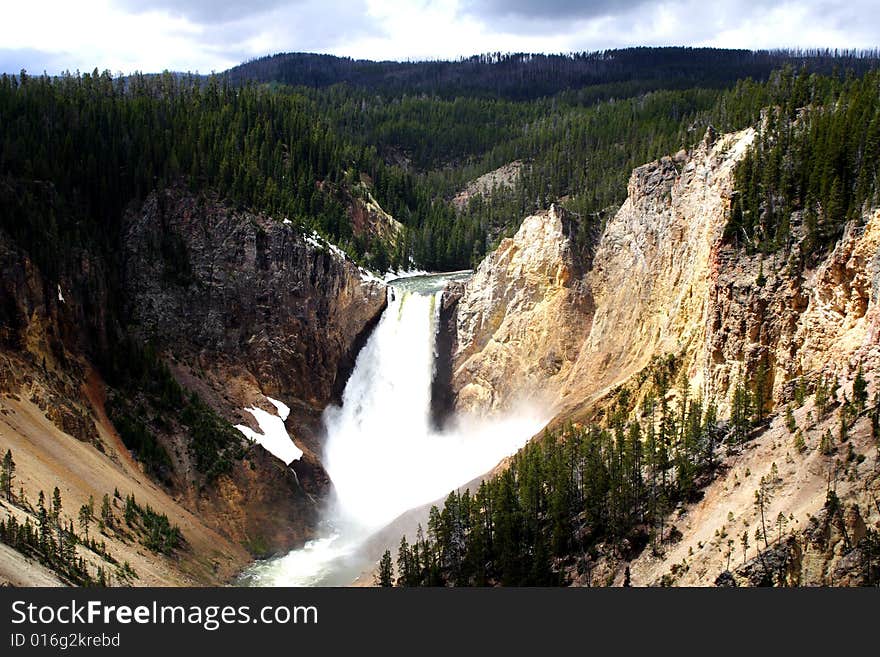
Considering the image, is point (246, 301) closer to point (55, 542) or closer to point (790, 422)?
point (55, 542)

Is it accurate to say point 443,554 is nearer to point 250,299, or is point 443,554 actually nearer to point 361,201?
point 250,299

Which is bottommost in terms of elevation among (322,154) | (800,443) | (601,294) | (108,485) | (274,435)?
(800,443)

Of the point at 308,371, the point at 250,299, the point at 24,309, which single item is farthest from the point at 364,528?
the point at 24,309

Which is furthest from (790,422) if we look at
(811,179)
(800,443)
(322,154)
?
(322,154)

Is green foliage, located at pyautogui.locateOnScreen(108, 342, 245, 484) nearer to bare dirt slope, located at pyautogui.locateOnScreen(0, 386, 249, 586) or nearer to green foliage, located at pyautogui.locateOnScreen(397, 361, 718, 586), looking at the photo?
bare dirt slope, located at pyautogui.locateOnScreen(0, 386, 249, 586)

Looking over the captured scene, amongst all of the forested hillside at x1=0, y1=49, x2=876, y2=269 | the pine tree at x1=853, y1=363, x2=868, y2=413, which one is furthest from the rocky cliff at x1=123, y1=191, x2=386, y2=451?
the pine tree at x1=853, y1=363, x2=868, y2=413

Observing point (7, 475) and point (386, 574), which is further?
point (386, 574)
